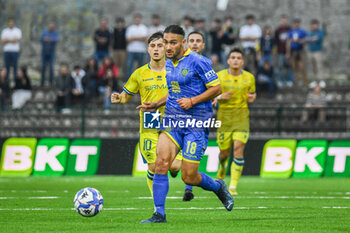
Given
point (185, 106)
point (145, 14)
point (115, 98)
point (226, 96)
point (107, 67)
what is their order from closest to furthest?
point (185, 106) < point (115, 98) < point (226, 96) < point (107, 67) < point (145, 14)

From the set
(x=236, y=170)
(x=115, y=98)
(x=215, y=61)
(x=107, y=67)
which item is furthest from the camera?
(x=107, y=67)

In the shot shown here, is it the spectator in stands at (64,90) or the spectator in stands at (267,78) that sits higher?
the spectator in stands at (267,78)

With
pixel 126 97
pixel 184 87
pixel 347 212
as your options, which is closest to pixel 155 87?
pixel 126 97

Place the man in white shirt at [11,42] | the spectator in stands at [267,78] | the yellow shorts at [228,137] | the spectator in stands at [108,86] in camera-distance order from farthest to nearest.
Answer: the man in white shirt at [11,42] < the spectator in stands at [267,78] < the spectator in stands at [108,86] < the yellow shorts at [228,137]

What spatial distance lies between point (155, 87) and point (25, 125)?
1001 cm

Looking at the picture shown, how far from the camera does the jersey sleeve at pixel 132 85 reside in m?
12.2

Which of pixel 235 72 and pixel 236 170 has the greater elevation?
pixel 235 72

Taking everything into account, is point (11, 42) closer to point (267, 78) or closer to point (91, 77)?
point (91, 77)

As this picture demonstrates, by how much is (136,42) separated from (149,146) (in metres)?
13.2

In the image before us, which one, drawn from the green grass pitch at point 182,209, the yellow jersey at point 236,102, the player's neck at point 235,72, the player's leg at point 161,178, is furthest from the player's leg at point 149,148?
the player's neck at point 235,72

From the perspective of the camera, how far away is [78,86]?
25.1m

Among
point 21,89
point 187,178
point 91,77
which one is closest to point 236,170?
point 187,178

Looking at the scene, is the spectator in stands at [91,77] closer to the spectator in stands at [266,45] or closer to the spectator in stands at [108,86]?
the spectator in stands at [108,86]

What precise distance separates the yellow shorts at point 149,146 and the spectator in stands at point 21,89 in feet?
44.2
